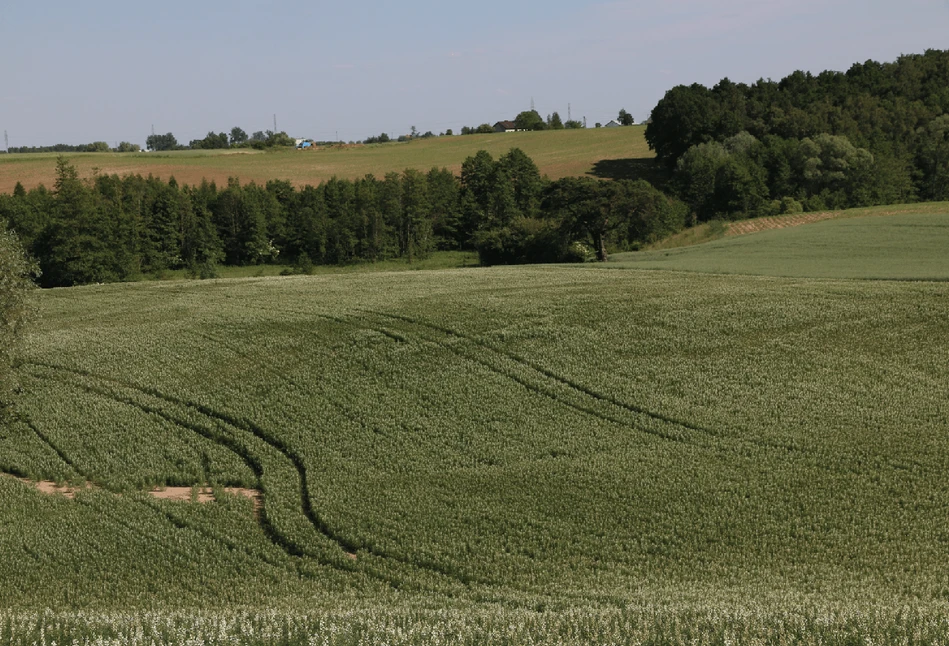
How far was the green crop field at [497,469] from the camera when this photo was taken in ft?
41.5

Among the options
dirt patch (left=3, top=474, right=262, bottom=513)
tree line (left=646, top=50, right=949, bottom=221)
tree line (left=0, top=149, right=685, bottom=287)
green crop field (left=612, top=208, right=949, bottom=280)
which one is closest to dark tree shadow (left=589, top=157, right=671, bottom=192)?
tree line (left=646, top=50, right=949, bottom=221)

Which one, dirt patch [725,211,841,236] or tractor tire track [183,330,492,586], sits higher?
dirt patch [725,211,841,236]

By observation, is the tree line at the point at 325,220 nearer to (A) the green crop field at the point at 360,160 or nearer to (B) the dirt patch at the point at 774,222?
(B) the dirt patch at the point at 774,222

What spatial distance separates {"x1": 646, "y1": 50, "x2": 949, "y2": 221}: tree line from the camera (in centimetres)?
9219

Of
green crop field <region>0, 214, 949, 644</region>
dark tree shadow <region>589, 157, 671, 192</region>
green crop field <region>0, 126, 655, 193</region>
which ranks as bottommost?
green crop field <region>0, 214, 949, 644</region>

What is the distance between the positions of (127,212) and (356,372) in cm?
6344

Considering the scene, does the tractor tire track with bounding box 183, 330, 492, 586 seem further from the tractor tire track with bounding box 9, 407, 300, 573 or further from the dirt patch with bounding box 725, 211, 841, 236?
the dirt patch with bounding box 725, 211, 841, 236

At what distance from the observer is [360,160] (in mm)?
134000

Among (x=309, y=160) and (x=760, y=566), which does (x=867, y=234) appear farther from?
(x=309, y=160)

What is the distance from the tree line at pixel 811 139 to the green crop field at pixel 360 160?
39.6 feet

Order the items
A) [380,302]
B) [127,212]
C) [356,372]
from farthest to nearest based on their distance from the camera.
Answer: [127,212], [380,302], [356,372]

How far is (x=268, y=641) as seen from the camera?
9.46 m

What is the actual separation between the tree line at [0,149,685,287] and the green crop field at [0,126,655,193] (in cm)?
1666

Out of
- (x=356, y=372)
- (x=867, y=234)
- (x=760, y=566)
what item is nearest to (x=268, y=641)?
(x=760, y=566)
